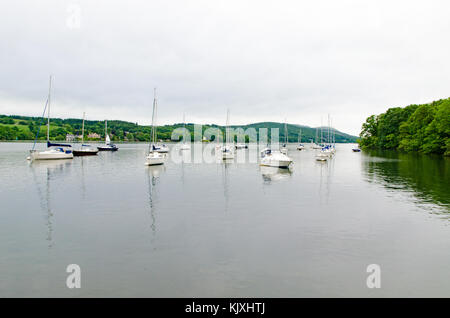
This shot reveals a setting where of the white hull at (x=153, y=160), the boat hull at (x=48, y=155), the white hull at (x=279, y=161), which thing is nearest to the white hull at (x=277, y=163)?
the white hull at (x=279, y=161)

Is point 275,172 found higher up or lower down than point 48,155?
lower down

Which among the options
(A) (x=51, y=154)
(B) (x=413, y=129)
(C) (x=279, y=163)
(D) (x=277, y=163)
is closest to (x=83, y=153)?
(A) (x=51, y=154)

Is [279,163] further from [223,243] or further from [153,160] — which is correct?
[223,243]

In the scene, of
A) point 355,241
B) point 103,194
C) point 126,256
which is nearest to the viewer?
point 126,256

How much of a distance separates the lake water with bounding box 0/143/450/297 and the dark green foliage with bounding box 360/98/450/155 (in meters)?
67.1

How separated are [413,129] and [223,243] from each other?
114845 mm

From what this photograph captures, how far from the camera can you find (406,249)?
14.6m

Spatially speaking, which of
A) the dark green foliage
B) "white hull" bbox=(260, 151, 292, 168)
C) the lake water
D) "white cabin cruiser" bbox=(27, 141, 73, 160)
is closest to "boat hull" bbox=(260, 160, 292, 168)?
"white hull" bbox=(260, 151, 292, 168)

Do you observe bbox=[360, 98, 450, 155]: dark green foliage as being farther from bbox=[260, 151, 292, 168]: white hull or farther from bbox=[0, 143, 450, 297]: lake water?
bbox=[0, 143, 450, 297]: lake water

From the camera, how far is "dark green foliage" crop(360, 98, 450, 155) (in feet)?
266

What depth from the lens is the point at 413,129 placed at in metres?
106
